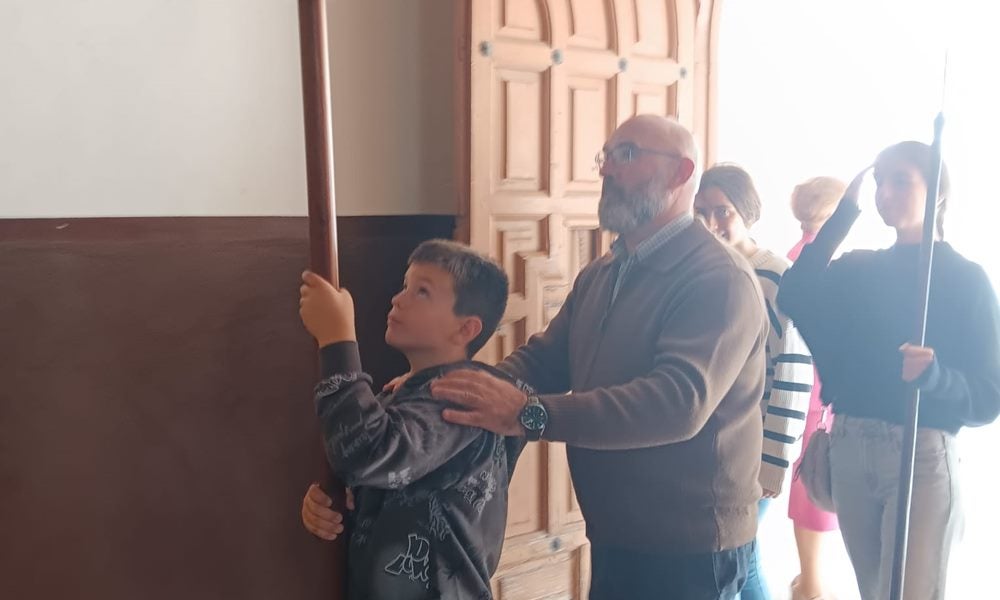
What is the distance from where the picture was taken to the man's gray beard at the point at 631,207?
5.12 feet

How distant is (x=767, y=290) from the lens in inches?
87.0

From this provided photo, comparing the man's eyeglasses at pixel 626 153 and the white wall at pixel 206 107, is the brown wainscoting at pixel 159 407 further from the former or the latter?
the man's eyeglasses at pixel 626 153

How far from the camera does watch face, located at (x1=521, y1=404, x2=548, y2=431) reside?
136 cm

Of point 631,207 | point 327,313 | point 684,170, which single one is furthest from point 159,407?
point 684,170

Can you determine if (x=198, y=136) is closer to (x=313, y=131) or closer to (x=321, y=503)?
(x=313, y=131)

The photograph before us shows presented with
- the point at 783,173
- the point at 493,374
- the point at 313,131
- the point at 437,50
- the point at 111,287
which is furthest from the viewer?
the point at 783,173

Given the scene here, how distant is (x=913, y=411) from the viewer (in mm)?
1646

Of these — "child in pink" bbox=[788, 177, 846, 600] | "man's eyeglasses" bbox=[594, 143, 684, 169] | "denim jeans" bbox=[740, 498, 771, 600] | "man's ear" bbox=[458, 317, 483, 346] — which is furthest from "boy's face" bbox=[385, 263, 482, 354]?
"child in pink" bbox=[788, 177, 846, 600]

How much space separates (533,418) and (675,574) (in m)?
0.41

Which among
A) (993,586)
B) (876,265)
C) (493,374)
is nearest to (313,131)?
(493,374)

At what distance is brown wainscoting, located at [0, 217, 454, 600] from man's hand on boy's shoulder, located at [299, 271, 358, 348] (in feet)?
2.36

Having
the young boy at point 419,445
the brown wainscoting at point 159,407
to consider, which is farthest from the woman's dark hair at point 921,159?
the brown wainscoting at point 159,407

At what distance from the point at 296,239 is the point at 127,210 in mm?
376

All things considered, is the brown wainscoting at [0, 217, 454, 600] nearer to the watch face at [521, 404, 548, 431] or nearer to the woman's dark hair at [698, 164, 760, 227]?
the watch face at [521, 404, 548, 431]
